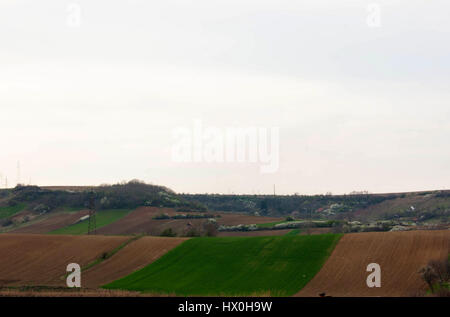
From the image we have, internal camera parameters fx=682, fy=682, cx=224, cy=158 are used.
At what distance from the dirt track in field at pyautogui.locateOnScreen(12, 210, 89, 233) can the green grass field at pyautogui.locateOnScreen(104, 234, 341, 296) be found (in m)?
45.8

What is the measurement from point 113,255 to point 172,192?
310ft

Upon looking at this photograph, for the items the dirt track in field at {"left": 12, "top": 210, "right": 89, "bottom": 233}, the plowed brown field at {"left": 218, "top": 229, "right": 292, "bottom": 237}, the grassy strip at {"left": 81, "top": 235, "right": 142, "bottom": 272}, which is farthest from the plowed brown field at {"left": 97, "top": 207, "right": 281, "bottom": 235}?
the grassy strip at {"left": 81, "top": 235, "right": 142, "bottom": 272}

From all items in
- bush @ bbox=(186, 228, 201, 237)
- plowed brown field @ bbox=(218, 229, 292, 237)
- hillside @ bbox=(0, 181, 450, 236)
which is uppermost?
hillside @ bbox=(0, 181, 450, 236)

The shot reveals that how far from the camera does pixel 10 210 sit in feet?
514

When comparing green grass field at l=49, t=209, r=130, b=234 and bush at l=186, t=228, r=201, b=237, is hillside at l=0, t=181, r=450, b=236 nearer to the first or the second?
green grass field at l=49, t=209, r=130, b=234

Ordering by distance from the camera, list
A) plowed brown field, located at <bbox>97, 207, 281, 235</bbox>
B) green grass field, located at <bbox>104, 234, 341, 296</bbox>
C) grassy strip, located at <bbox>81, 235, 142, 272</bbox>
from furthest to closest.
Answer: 1. plowed brown field, located at <bbox>97, 207, 281, 235</bbox>
2. grassy strip, located at <bbox>81, 235, 142, 272</bbox>
3. green grass field, located at <bbox>104, 234, 341, 296</bbox>

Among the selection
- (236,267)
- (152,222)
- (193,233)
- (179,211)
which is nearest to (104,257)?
(236,267)

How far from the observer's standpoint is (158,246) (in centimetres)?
9325

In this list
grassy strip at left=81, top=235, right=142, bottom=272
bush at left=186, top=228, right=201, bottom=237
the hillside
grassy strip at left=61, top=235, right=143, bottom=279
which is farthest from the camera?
the hillside

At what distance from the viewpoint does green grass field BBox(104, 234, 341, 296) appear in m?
68.6

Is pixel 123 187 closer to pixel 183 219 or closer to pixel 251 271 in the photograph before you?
pixel 183 219

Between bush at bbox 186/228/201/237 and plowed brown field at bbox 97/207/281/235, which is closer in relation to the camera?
bush at bbox 186/228/201/237

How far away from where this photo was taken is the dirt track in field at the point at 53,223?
131m
